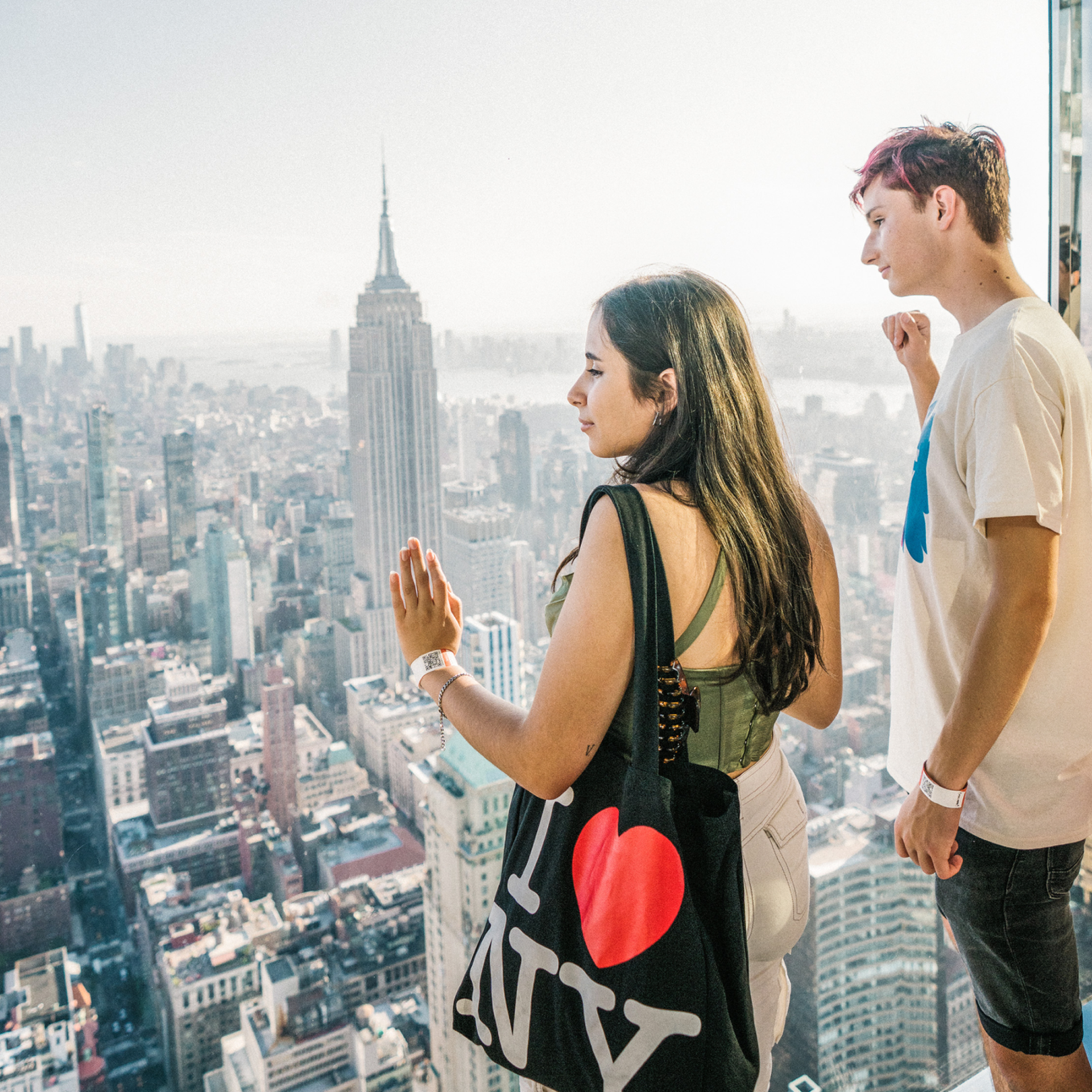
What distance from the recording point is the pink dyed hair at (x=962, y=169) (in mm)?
911

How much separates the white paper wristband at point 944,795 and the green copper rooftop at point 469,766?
0.91m

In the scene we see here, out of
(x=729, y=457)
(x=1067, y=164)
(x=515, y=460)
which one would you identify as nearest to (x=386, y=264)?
(x=515, y=460)

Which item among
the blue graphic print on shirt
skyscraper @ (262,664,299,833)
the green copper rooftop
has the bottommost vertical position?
skyscraper @ (262,664,299,833)

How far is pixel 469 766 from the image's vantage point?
1.73 meters

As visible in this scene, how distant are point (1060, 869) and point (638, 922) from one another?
531 mm

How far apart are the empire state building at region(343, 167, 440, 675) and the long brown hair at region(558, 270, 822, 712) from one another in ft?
5.52

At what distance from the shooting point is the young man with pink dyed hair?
80cm

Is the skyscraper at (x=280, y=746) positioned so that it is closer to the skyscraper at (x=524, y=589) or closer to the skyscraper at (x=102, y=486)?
the skyscraper at (x=102, y=486)

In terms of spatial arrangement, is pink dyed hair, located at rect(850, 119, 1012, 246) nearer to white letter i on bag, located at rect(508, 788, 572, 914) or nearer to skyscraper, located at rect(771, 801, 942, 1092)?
white letter i on bag, located at rect(508, 788, 572, 914)

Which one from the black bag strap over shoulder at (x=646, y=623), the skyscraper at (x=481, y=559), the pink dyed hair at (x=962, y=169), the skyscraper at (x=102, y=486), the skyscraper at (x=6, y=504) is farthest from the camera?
the skyscraper at (x=102, y=486)

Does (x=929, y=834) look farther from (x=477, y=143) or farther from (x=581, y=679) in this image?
(x=477, y=143)

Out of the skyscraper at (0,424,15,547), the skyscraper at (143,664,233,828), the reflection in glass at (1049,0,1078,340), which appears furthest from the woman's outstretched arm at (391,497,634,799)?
the skyscraper at (0,424,15,547)

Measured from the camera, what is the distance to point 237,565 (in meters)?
2.37

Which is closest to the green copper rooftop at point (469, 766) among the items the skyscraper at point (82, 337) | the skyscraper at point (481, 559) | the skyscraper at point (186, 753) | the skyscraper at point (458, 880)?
the skyscraper at point (458, 880)
